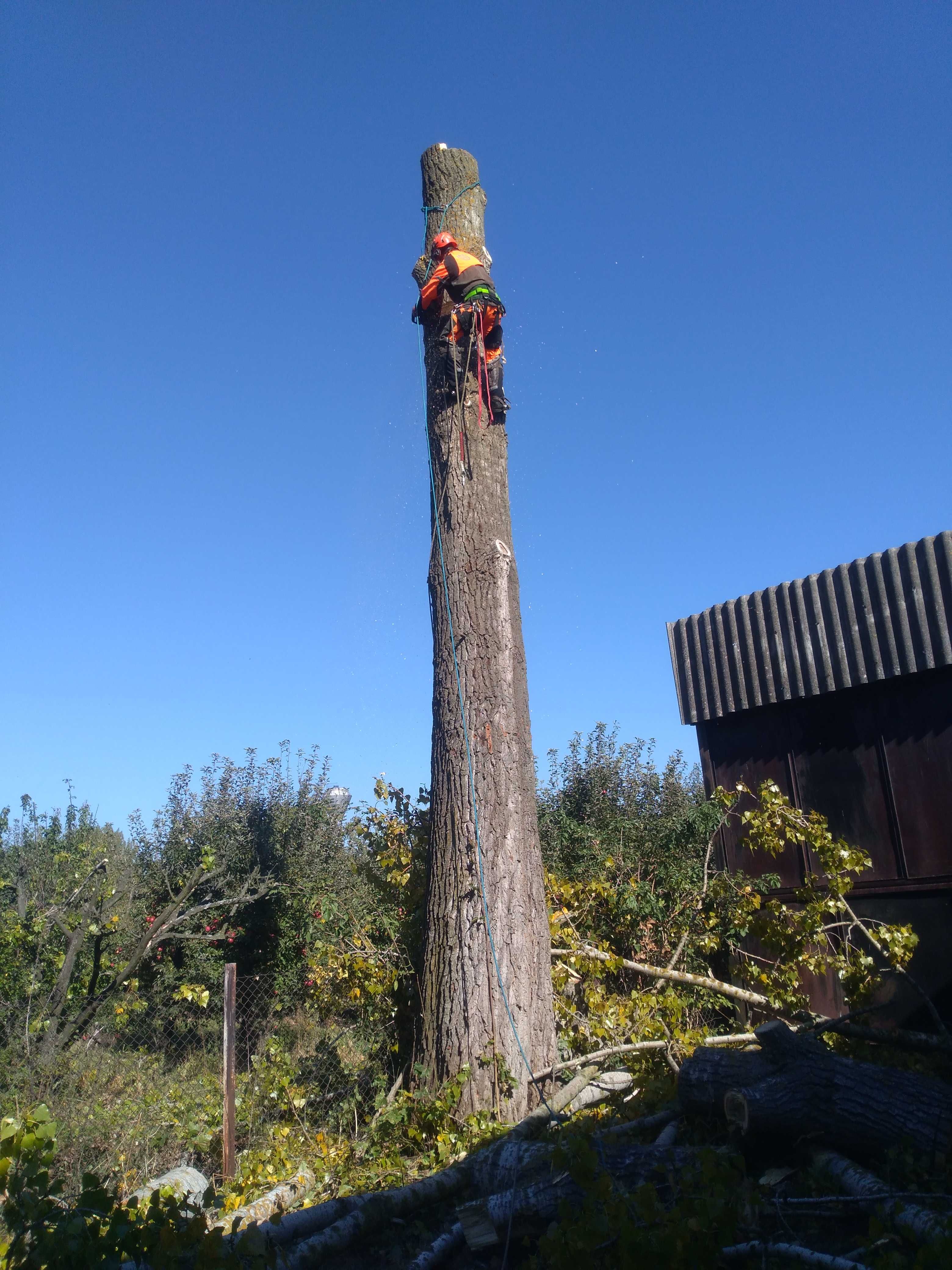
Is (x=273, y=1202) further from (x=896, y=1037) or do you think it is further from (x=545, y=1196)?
(x=896, y=1037)

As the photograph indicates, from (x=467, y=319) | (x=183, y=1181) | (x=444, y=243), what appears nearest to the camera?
(x=183, y=1181)

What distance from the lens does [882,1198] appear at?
9.76 ft

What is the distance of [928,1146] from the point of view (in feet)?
11.2

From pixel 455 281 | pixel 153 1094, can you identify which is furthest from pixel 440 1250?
pixel 455 281

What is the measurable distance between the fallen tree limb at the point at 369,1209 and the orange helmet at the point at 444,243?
566cm

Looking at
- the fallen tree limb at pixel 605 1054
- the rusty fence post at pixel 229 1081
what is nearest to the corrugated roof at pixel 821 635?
the fallen tree limb at pixel 605 1054

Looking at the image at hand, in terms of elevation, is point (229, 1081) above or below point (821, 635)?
below

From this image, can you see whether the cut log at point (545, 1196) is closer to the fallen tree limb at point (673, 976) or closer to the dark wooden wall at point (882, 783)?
the fallen tree limb at point (673, 976)

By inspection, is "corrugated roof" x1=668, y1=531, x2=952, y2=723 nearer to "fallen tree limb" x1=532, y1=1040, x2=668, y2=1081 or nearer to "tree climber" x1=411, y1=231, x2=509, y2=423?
"tree climber" x1=411, y1=231, x2=509, y2=423

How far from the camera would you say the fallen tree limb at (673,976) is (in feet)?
19.7

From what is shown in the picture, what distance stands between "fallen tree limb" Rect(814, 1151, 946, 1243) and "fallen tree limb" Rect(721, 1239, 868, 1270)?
Answer: 202mm

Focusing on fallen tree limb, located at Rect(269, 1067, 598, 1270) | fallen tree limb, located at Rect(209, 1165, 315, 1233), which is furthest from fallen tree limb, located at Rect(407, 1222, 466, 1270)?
fallen tree limb, located at Rect(209, 1165, 315, 1233)

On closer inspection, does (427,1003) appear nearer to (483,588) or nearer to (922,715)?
(483,588)

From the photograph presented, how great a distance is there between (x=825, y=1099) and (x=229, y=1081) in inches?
144
